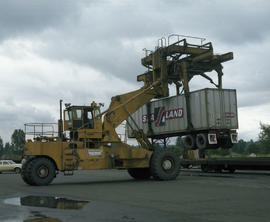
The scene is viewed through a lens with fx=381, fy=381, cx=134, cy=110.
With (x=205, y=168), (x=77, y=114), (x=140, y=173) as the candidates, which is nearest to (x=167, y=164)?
(x=140, y=173)

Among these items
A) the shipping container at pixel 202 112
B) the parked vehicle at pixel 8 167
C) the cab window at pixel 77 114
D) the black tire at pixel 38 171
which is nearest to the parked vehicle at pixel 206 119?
the shipping container at pixel 202 112

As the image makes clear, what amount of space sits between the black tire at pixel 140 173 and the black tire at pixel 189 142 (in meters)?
5.22

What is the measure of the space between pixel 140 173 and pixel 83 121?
4.39 metres

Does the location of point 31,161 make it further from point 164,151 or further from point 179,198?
point 179,198

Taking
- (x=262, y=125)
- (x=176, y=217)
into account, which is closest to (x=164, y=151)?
(x=176, y=217)

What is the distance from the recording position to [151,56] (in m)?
27.3

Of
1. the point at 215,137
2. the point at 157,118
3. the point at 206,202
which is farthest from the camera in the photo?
the point at 157,118

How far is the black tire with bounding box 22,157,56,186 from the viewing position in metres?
16.3

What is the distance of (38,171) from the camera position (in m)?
16.6

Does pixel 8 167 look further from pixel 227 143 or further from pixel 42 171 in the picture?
pixel 227 143

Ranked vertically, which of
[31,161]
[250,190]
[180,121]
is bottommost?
[250,190]

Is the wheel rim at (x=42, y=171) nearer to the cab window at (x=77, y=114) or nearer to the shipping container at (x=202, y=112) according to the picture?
the cab window at (x=77, y=114)

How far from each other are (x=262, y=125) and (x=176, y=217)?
81182mm

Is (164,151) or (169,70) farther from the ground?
(169,70)
